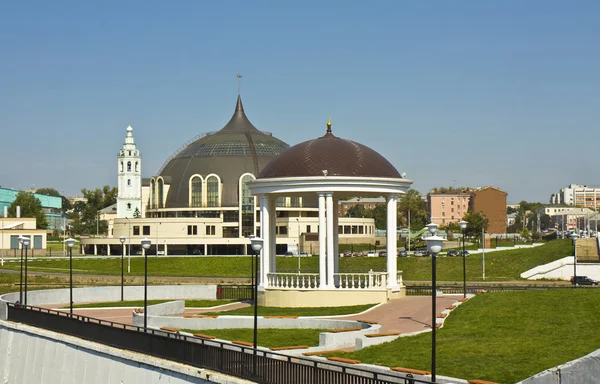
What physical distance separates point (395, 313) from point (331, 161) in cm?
894

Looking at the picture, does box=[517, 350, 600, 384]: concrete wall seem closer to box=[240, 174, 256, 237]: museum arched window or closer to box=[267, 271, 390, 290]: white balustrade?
box=[267, 271, 390, 290]: white balustrade

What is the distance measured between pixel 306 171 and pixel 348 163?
81.8 inches

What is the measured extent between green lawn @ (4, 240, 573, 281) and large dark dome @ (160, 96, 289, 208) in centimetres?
2771

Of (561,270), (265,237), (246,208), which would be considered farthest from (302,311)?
(246,208)

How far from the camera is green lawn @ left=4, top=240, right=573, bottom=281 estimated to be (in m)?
74.2

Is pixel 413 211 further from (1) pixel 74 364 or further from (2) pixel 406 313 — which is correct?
(1) pixel 74 364

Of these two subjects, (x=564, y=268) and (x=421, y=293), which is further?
(x=564, y=268)

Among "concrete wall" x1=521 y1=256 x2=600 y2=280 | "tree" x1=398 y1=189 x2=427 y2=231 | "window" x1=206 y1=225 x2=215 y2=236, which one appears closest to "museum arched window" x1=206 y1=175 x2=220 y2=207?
"window" x1=206 y1=225 x2=215 y2=236

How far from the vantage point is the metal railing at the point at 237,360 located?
20.3 m

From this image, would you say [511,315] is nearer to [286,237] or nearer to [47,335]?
[47,335]

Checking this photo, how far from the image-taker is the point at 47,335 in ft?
112

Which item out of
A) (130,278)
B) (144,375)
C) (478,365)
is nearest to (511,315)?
(478,365)

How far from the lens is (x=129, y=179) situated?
13788 centimetres

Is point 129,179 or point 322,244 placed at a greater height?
point 129,179
